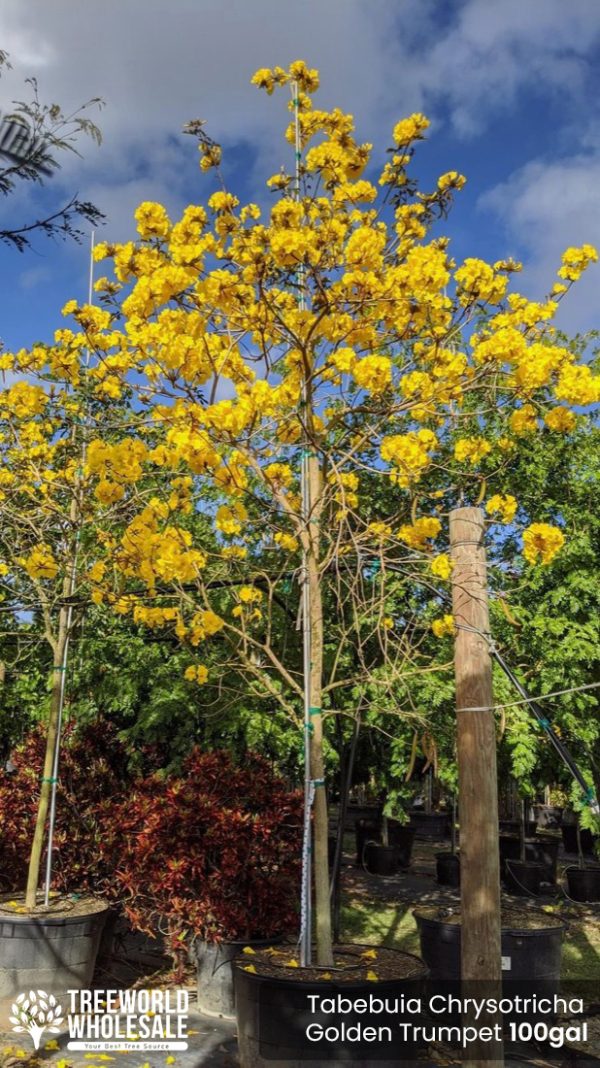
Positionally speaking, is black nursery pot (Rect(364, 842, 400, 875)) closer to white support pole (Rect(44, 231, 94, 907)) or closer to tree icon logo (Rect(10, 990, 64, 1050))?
white support pole (Rect(44, 231, 94, 907))

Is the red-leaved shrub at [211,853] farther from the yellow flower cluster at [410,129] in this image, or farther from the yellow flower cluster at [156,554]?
the yellow flower cluster at [410,129]

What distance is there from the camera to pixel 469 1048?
10.1 feet

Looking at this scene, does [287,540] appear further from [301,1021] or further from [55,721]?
[55,721]

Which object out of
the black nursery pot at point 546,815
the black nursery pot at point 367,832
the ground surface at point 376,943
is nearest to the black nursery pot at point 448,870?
the ground surface at point 376,943

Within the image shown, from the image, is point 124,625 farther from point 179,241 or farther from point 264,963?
point 179,241

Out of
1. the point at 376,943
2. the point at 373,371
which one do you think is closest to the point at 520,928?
the point at 376,943

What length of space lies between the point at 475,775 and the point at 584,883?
7.31 m

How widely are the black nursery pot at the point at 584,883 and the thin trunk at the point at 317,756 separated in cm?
671

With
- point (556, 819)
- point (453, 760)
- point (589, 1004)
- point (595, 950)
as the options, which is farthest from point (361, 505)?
point (556, 819)

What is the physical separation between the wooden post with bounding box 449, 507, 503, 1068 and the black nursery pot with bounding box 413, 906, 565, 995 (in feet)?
5.58

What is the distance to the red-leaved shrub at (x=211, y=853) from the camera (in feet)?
16.3

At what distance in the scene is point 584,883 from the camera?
9461mm

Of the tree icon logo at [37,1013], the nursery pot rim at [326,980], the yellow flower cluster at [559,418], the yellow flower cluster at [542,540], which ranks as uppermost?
the yellow flower cluster at [559,418]

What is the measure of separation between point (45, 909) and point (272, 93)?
4850 millimetres
